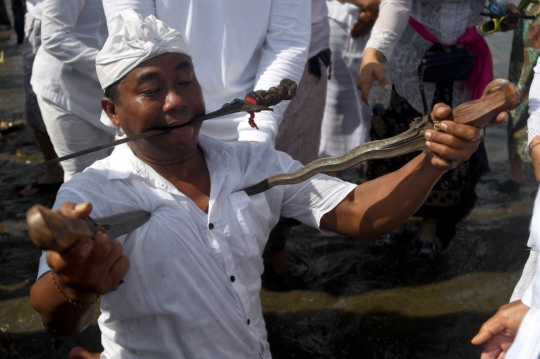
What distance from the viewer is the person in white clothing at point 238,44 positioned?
110 inches

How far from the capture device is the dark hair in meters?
2.24

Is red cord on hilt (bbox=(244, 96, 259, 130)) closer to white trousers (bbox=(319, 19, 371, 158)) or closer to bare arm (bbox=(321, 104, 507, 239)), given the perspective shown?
bare arm (bbox=(321, 104, 507, 239))

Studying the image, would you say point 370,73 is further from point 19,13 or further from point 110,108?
point 19,13

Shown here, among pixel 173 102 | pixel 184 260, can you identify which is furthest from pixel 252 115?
pixel 184 260

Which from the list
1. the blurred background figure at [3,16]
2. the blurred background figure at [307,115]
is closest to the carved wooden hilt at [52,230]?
the blurred background figure at [307,115]

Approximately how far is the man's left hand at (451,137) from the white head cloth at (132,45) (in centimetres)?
83

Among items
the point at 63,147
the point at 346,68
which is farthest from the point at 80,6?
the point at 346,68

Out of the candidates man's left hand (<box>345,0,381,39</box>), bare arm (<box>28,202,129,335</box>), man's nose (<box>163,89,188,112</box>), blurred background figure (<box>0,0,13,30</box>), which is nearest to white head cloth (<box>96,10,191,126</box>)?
man's nose (<box>163,89,188,112</box>)

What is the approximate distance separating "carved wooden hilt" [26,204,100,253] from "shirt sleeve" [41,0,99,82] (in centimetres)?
222

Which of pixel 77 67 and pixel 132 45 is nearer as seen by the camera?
pixel 132 45

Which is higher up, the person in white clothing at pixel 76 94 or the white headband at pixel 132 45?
the white headband at pixel 132 45

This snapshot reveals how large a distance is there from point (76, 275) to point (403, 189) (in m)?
1.05

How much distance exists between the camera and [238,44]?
2.91 metres

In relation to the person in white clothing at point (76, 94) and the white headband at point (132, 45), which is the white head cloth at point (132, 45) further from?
the person in white clothing at point (76, 94)
